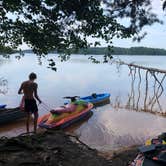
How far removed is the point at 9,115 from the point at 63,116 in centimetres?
→ 250

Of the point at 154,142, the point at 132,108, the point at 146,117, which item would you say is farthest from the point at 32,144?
the point at 132,108

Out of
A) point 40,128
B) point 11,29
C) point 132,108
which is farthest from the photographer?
point 132,108

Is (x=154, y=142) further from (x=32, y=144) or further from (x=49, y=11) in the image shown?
(x=49, y=11)

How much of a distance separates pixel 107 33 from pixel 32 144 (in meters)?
3.23

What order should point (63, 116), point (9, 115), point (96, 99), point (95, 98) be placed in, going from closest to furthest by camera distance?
1. point (63, 116)
2. point (9, 115)
3. point (96, 99)
4. point (95, 98)

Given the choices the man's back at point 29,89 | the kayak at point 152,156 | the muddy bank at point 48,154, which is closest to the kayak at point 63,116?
the man's back at point 29,89

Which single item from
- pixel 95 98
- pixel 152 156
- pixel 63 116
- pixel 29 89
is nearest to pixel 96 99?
pixel 95 98

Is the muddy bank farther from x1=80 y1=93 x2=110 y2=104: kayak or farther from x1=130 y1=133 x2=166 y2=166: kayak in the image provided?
x1=80 y1=93 x2=110 y2=104: kayak

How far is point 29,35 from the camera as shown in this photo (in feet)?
15.5

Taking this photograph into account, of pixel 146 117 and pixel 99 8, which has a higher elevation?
pixel 99 8

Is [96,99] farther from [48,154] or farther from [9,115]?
[48,154]

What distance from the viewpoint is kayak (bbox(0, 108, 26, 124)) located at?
13330 mm

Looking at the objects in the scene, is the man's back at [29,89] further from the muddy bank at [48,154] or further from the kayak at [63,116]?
the muddy bank at [48,154]

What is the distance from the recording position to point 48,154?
20.3 ft
